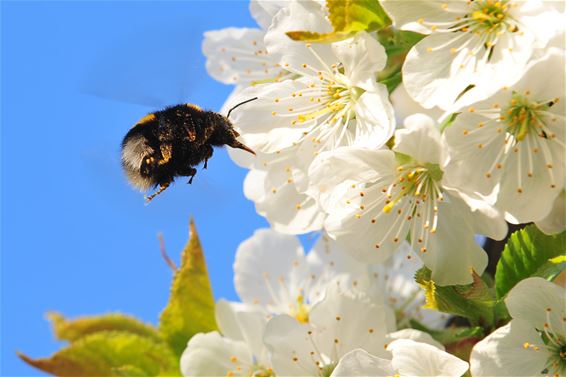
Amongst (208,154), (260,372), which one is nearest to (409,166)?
(208,154)

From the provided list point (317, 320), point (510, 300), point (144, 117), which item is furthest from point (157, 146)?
point (510, 300)

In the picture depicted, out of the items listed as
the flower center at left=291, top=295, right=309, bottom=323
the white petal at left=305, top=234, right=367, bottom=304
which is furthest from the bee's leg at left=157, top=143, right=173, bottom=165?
the flower center at left=291, top=295, right=309, bottom=323

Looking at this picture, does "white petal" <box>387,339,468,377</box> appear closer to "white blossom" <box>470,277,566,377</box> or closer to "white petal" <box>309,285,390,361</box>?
"white blossom" <box>470,277,566,377</box>

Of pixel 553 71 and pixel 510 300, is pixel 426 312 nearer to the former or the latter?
pixel 510 300

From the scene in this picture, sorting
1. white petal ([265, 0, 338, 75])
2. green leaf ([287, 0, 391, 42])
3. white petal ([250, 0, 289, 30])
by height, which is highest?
white petal ([250, 0, 289, 30])

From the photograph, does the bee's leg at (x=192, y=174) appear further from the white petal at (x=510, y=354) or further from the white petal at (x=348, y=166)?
the white petal at (x=510, y=354)

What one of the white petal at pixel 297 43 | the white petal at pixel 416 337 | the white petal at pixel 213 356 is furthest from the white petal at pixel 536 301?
the white petal at pixel 213 356
